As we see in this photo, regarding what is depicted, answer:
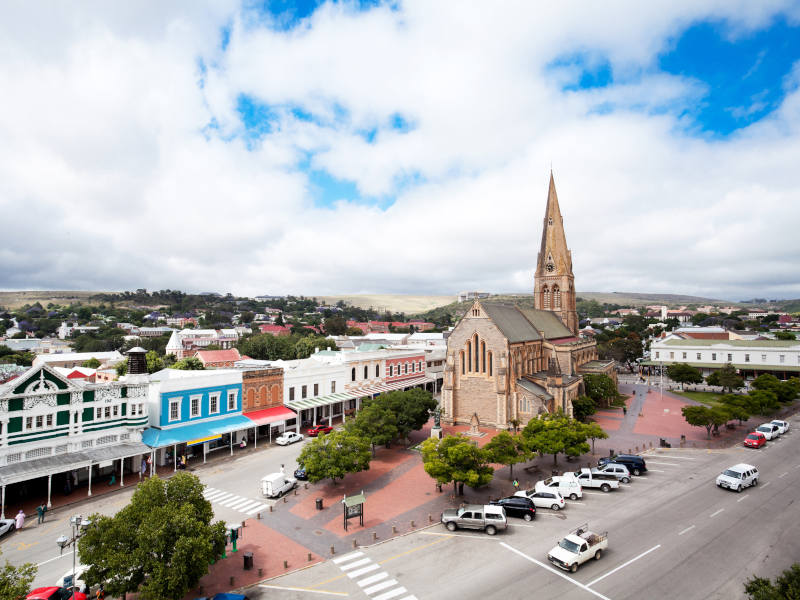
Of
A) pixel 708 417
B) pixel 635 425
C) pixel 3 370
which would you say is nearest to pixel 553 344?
pixel 635 425

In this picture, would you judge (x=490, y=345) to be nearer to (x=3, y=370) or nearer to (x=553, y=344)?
(x=553, y=344)

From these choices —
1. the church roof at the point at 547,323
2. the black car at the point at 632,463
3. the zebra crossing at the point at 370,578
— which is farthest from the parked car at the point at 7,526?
the church roof at the point at 547,323

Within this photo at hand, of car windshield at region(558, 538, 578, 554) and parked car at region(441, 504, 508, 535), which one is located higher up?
car windshield at region(558, 538, 578, 554)

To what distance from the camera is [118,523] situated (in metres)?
14.3

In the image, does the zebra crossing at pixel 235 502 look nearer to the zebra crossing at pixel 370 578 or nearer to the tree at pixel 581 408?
the zebra crossing at pixel 370 578

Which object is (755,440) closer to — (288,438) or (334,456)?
(334,456)

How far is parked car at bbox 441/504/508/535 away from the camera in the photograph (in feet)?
67.2

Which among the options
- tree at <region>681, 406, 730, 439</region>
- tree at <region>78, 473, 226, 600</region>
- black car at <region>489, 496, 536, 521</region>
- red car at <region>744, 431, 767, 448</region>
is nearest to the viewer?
tree at <region>78, 473, 226, 600</region>

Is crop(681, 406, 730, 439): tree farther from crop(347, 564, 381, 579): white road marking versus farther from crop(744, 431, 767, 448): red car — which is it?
crop(347, 564, 381, 579): white road marking

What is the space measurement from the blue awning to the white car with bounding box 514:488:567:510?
72.0ft

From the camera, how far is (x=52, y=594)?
15.0 metres

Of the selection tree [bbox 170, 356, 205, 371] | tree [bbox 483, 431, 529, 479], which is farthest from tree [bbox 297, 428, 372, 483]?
tree [bbox 170, 356, 205, 371]

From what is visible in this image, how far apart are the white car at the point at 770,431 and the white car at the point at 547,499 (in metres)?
24.6

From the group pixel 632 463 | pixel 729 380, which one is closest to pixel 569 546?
pixel 632 463
